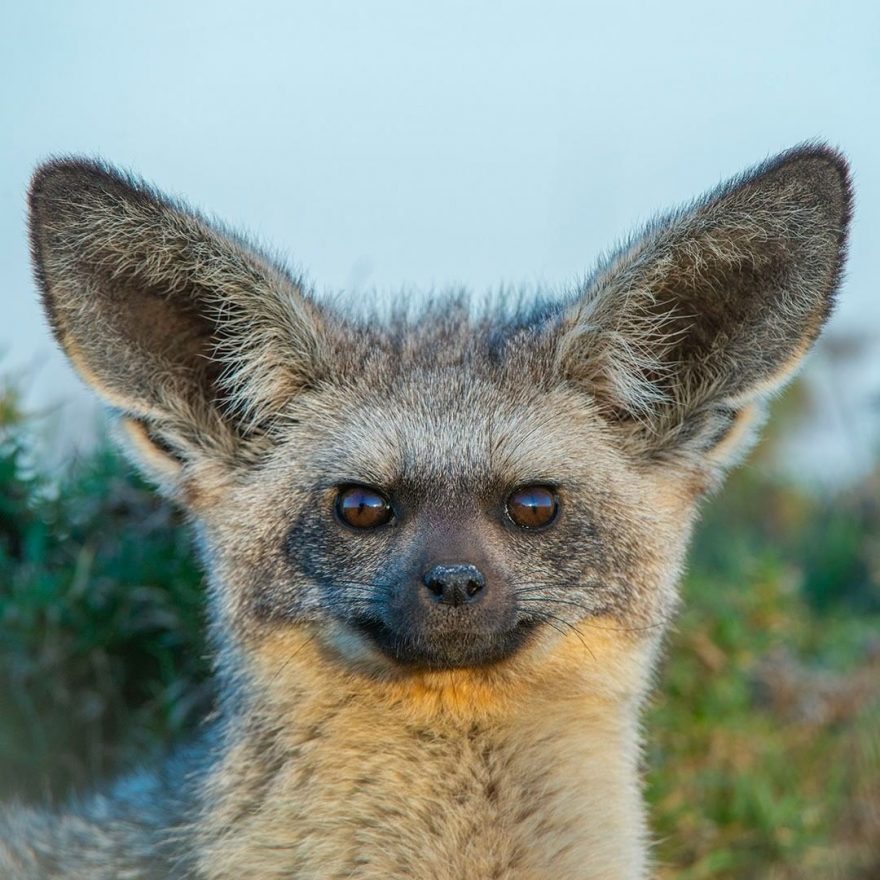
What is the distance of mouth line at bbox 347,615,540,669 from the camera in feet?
14.6

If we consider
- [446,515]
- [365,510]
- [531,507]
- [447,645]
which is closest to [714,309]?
[531,507]

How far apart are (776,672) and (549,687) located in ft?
10.1

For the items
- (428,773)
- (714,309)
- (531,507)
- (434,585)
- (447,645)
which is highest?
(714,309)

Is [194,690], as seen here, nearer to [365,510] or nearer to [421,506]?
[365,510]

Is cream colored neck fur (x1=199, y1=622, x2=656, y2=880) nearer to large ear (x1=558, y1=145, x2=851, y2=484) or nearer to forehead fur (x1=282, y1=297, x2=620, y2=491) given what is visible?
forehead fur (x1=282, y1=297, x2=620, y2=491)

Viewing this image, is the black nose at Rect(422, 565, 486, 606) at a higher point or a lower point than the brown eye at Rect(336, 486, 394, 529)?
lower

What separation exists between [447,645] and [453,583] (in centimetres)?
24

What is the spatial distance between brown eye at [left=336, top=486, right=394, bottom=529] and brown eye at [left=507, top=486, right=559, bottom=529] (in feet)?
1.42

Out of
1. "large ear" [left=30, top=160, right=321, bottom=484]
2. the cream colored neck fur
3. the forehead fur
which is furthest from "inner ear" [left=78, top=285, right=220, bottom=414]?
the cream colored neck fur

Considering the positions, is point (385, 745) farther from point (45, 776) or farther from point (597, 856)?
point (45, 776)

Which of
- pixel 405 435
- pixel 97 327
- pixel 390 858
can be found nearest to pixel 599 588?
pixel 405 435

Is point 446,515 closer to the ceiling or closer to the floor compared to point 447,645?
closer to the ceiling

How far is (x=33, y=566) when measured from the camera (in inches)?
258

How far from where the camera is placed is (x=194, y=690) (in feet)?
21.9
